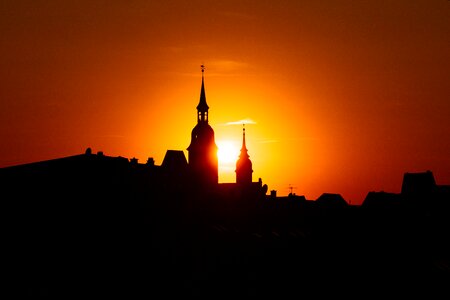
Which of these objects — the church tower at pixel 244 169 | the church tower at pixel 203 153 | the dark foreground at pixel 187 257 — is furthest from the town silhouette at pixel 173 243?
the church tower at pixel 244 169

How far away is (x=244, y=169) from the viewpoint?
440 feet

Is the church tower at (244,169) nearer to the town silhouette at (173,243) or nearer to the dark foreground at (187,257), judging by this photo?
the town silhouette at (173,243)

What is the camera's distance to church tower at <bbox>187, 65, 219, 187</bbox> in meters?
118

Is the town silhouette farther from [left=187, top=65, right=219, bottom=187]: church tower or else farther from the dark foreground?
[left=187, top=65, right=219, bottom=187]: church tower

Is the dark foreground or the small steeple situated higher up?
the small steeple

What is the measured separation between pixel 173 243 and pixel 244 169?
68736 mm

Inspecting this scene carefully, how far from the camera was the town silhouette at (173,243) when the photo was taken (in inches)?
2044

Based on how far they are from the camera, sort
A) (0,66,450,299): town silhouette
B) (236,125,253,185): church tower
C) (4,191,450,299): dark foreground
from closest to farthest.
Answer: (4,191,450,299): dark foreground
(0,66,450,299): town silhouette
(236,125,253,185): church tower

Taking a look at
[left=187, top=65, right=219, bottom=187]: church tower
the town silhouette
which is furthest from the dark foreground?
[left=187, top=65, right=219, bottom=187]: church tower

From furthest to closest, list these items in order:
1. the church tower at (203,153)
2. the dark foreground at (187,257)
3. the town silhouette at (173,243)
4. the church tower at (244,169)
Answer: the church tower at (244,169) → the church tower at (203,153) → the town silhouette at (173,243) → the dark foreground at (187,257)

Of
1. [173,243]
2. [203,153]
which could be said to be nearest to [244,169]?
[203,153]

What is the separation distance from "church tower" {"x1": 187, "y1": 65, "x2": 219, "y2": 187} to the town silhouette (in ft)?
23.3

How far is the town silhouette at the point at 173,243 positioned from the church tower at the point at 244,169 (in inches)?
907

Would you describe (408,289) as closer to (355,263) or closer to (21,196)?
(355,263)
